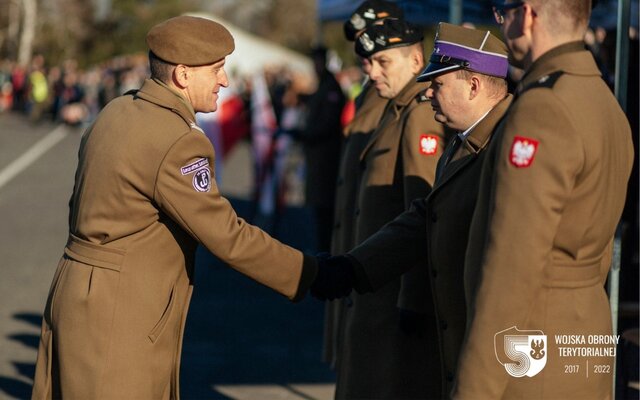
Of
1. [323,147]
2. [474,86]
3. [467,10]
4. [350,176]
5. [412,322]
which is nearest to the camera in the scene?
[474,86]

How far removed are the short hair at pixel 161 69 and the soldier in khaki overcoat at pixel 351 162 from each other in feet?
5.63

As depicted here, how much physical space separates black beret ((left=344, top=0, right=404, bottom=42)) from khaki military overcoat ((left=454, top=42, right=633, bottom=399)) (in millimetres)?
3143

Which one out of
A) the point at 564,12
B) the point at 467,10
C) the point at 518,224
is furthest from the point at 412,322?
the point at 467,10

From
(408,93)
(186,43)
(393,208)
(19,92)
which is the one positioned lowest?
(19,92)

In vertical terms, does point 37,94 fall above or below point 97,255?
→ below

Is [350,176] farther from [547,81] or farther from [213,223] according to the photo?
[547,81]

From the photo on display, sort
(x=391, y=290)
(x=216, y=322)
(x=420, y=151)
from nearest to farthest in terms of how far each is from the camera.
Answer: (x=420, y=151) → (x=391, y=290) → (x=216, y=322)

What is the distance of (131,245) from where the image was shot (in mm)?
4285

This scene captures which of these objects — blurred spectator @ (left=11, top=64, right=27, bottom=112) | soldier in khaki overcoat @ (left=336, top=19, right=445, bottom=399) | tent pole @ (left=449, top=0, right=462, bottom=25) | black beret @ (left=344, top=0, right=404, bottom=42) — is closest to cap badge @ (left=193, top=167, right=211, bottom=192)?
soldier in khaki overcoat @ (left=336, top=19, right=445, bottom=399)

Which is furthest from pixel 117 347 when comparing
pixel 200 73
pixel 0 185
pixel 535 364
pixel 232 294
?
pixel 0 185

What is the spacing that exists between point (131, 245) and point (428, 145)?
61.6 inches

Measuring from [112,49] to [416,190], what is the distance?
68.3 metres

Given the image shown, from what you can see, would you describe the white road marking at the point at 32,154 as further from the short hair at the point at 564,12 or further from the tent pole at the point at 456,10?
the short hair at the point at 564,12

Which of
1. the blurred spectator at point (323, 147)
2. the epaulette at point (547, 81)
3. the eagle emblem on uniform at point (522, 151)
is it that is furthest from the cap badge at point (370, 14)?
the blurred spectator at point (323, 147)
